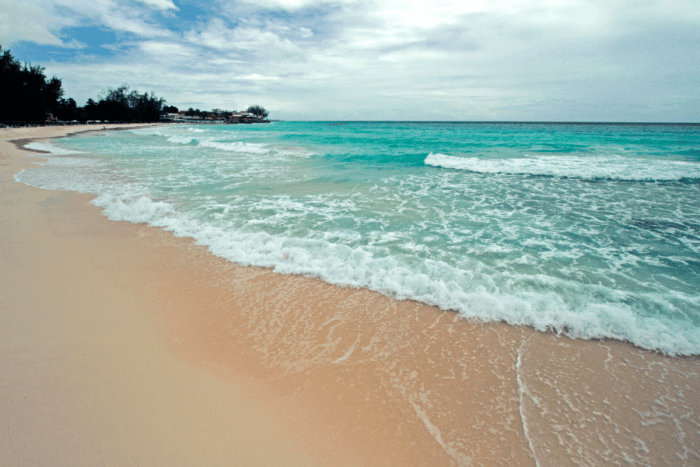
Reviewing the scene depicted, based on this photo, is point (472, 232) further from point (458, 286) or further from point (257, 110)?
point (257, 110)

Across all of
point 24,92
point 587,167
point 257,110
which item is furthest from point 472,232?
point 257,110

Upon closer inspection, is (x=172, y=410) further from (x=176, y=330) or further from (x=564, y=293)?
(x=564, y=293)

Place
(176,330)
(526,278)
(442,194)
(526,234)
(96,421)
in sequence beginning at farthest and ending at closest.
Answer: (442,194) → (526,234) → (526,278) → (176,330) → (96,421)

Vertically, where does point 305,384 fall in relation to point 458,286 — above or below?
below

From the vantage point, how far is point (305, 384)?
2717 mm

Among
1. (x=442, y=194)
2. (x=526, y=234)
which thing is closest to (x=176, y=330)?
(x=526, y=234)

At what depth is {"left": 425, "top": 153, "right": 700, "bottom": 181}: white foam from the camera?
1310 cm

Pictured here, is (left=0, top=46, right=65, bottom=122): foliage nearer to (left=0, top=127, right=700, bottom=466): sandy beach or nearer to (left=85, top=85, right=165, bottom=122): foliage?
(left=85, top=85, right=165, bottom=122): foliage

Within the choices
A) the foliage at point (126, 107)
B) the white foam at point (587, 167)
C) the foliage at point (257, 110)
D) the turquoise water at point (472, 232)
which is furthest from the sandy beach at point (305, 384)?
the foliage at point (257, 110)

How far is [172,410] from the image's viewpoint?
245 centimetres

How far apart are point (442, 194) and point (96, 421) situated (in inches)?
367

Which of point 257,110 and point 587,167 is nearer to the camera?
point 587,167

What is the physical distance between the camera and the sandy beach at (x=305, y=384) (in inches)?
86.4

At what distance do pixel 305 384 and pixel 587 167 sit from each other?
58.9 feet
